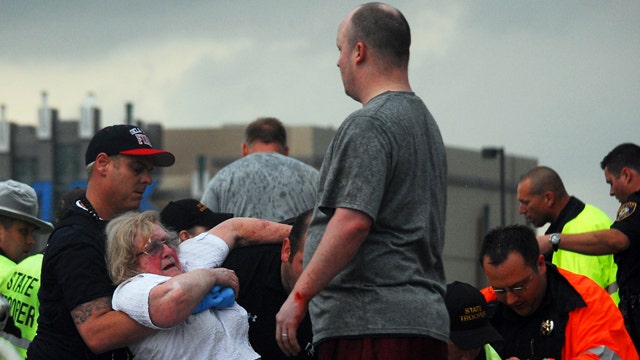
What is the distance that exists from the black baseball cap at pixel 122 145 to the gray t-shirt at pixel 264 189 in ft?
6.15

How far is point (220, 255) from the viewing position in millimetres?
4988

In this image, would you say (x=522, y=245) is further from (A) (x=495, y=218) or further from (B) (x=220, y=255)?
(A) (x=495, y=218)

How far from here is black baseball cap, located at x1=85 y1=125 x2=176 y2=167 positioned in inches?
196

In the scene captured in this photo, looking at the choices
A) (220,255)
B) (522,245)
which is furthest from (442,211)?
(522,245)

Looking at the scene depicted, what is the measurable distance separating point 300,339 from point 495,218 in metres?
46.8

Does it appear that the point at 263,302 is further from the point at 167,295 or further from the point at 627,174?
the point at 627,174

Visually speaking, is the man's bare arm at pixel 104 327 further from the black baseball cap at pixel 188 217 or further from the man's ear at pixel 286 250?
the black baseball cap at pixel 188 217

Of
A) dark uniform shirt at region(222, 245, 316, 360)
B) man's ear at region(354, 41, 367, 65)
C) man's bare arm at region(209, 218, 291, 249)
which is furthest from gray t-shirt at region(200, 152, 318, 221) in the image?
man's ear at region(354, 41, 367, 65)

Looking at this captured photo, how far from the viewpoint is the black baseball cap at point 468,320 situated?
5.21 m

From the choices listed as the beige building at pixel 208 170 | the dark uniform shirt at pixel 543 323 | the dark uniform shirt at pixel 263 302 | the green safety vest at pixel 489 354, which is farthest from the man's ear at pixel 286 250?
the beige building at pixel 208 170

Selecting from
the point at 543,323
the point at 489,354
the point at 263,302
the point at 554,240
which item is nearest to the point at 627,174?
the point at 554,240

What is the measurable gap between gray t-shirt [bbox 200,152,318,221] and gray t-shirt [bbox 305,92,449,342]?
275 centimetres

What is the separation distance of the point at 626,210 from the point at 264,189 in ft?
7.65

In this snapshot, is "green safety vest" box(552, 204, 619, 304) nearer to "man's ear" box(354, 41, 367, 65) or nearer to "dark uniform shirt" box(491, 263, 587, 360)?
"dark uniform shirt" box(491, 263, 587, 360)
